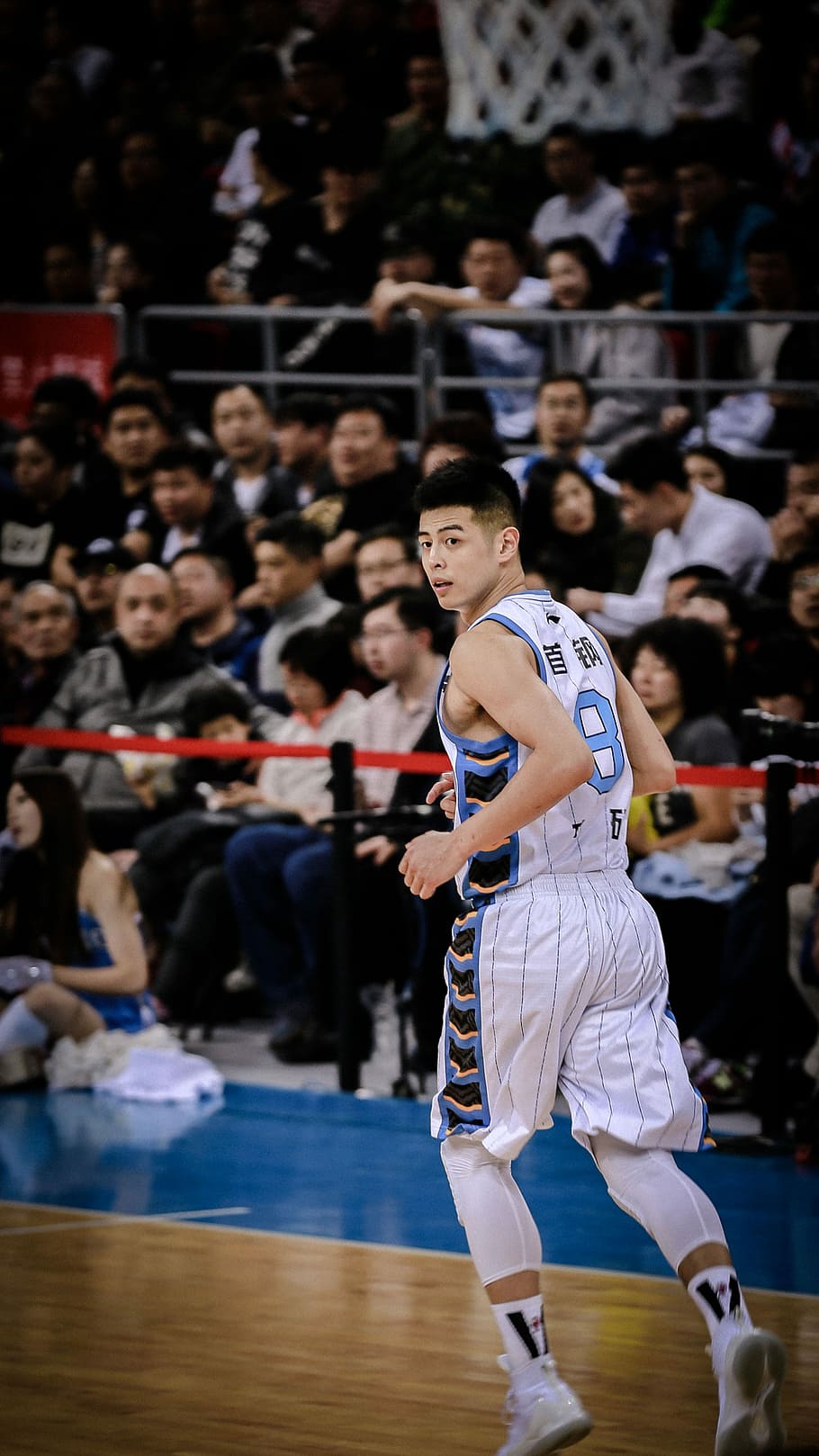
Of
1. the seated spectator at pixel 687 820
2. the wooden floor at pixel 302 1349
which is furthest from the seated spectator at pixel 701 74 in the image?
the wooden floor at pixel 302 1349

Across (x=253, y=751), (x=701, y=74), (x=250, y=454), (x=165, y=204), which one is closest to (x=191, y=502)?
(x=250, y=454)

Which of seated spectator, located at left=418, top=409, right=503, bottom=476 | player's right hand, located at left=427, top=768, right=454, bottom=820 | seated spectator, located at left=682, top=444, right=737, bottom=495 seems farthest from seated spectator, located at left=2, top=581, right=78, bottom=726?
player's right hand, located at left=427, top=768, right=454, bottom=820

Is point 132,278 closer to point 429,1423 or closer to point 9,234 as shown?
point 9,234

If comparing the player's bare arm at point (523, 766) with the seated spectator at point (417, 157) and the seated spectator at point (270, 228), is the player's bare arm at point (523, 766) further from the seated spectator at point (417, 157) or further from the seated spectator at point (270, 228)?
the seated spectator at point (417, 157)

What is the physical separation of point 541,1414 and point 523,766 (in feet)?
3.70

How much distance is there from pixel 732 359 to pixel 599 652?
6.08 m

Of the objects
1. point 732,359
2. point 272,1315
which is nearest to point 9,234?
point 732,359

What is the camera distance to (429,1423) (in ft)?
13.5

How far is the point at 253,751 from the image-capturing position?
318 inches

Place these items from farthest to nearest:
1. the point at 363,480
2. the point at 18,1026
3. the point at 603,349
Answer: the point at 603,349
the point at 363,480
the point at 18,1026

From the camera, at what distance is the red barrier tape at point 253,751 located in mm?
7070

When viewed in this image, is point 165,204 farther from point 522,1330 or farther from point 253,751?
point 522,1330

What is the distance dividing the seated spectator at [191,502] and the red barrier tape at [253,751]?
143cm

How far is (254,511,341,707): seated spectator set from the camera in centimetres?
905
